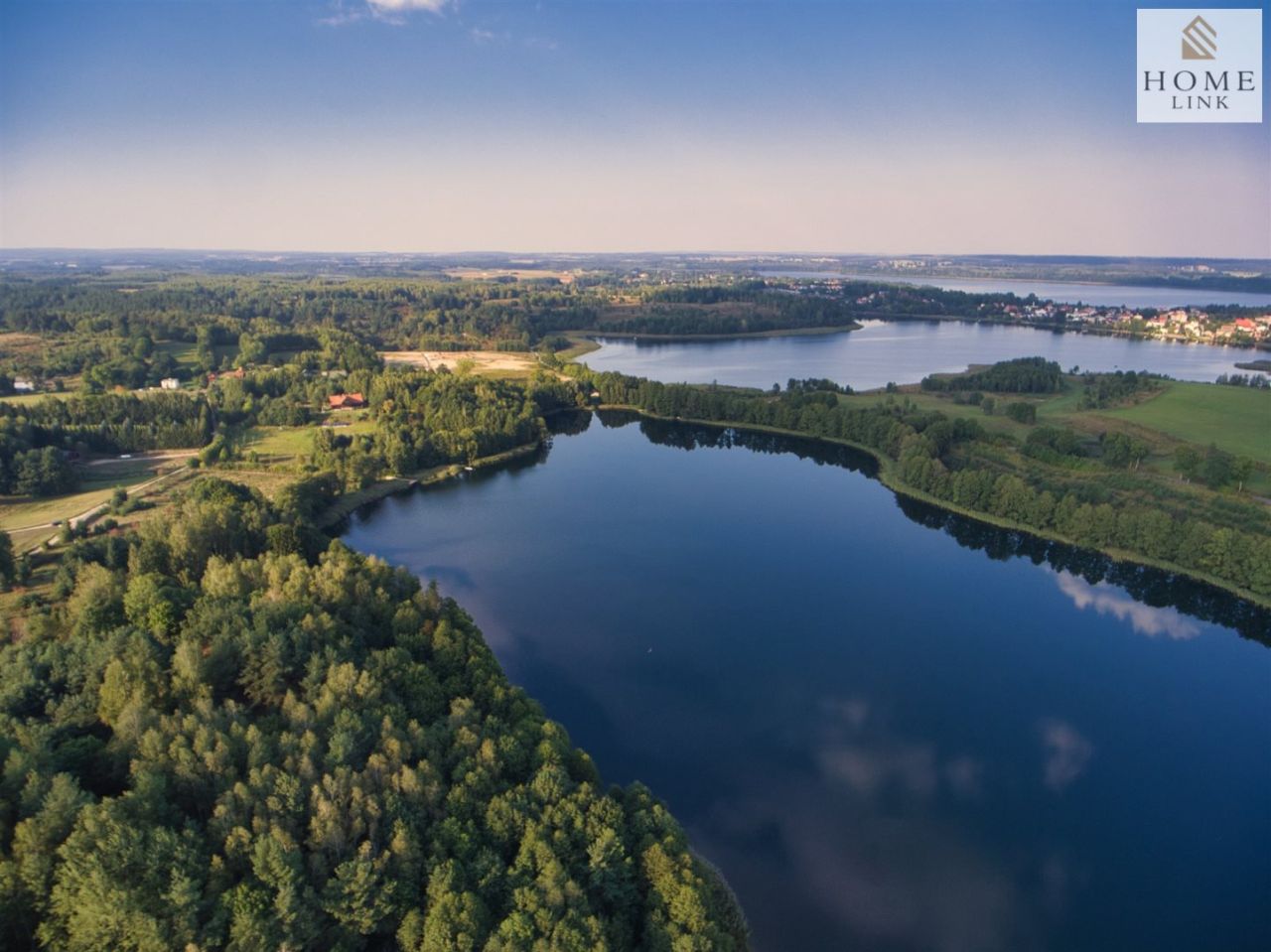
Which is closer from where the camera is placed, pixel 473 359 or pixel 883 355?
pixel 473 359

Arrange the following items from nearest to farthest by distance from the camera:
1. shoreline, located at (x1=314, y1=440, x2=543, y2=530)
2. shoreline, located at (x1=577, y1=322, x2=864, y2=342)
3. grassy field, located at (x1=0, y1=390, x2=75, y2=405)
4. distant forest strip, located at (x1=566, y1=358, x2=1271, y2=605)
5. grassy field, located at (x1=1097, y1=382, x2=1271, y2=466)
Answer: distant forest strip, located at (x1=566, y1=358, x2=1271, y2=605) → shoreline, located at (x1=314, y1=440, x2=543, y2=530) → grassy field, located at (x1=1097, y1=382, x2=1271, y2=466) → grassy field, located at (x1=0, y1=390, x2=75, y2=405) → shoreline, located at (x1=577, y1=322, x2=864, y2=342)

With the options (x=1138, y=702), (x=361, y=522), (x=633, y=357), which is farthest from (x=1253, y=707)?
(x=633, y=357)

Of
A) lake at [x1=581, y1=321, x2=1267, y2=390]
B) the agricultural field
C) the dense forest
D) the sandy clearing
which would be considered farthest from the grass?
lake at [x1=581, y1=321, x2=1267, y2=390]

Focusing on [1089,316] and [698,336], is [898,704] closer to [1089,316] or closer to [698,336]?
[698,336]

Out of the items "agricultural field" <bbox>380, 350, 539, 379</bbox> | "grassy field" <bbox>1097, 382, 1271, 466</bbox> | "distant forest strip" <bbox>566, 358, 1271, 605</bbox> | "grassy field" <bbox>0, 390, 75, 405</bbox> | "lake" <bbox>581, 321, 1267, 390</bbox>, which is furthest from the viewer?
"lake" <bbox>581, 321, 1267, 390</bbox>

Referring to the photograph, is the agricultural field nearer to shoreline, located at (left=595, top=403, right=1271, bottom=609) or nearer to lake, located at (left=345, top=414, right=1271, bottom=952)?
shoreline, located at (left=595, top=403, right=1271, bottom=609)

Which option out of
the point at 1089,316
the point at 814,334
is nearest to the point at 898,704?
the point at 814,334
